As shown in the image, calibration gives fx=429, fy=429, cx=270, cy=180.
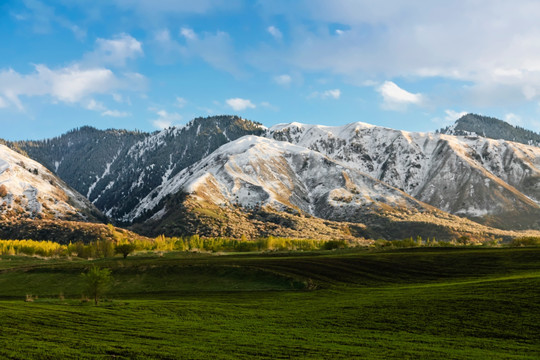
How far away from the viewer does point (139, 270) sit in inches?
3762

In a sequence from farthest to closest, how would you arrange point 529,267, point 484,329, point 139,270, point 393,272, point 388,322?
point 139,270, point 393,272, point 529,267, point 388,322, point 484,329

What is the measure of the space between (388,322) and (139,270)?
65.9 meters

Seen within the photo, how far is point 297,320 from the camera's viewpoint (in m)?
47.4

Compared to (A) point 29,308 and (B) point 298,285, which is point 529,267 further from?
(A) point 29,308

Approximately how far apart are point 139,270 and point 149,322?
52759 mm

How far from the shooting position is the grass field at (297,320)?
33750 millimetres

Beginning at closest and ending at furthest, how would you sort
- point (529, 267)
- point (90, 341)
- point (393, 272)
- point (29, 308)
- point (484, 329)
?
point (90, 341), point (484, 329), point (29, 308), point (529, 267), point (393, 272)

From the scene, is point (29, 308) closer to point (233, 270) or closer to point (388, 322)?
point (388, 322)

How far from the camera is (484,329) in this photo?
40469 mm

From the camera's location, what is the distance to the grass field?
33.8m

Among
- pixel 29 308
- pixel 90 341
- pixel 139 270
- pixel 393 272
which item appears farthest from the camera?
pixel 139 270

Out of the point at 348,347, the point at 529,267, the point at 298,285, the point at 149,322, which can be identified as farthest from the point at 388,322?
the point at 529,267

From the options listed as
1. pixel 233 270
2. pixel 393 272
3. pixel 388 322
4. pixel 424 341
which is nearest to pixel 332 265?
pixel 393 272

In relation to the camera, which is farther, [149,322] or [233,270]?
[233,270]
